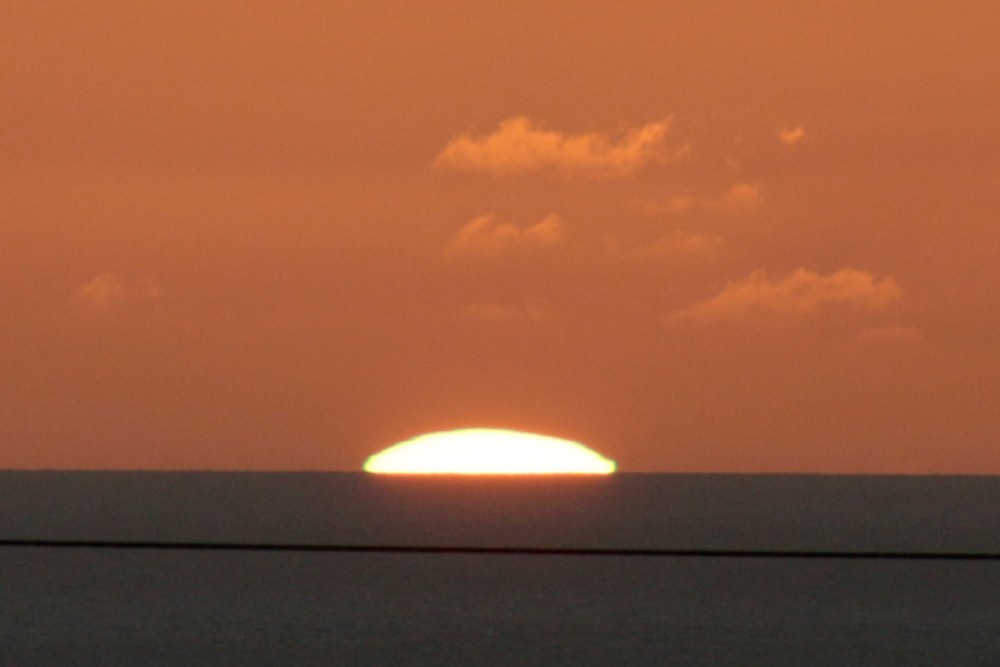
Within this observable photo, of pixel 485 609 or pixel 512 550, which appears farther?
pixel 512 550

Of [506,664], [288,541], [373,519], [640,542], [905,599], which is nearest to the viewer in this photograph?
[506,664]

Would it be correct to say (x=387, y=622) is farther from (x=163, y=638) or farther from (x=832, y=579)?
(x=832, y=579)

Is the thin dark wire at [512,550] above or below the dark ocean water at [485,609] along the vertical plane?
above

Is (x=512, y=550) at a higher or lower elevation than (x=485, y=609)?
higher

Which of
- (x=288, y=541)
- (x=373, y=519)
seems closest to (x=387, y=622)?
(x=288, y=541)

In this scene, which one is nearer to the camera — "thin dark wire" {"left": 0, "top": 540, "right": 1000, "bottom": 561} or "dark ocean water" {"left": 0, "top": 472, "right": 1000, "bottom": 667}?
"dark ocean water" {"left": 0, "top": 472, "right": 1000, "bottom": 667}

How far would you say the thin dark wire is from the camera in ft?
136

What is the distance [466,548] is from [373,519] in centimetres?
3363

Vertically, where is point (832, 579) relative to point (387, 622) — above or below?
above

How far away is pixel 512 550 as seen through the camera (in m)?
43.3

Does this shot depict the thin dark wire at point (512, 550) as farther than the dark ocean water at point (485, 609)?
Yes

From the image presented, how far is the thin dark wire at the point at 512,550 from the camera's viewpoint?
41344 millimetres

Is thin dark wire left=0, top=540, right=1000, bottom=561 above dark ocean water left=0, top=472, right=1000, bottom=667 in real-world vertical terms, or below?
above

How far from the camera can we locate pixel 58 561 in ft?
120
